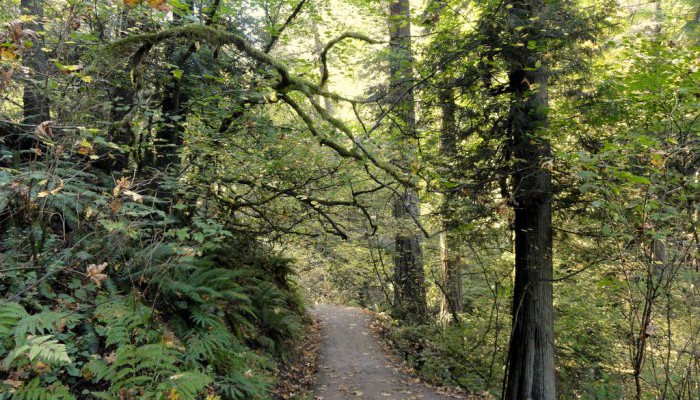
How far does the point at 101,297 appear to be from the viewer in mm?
3930

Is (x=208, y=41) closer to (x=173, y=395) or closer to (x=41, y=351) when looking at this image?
(x=41, y=351)

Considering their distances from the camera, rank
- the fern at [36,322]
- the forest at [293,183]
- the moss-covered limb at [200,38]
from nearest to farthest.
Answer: the fern at [36,322], the forest at [293,183], the moss-covered limb at [200,38]

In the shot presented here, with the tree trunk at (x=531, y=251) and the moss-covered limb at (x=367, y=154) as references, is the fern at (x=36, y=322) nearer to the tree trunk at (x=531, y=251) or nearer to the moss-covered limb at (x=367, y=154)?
the moss-covered limb at (x=367, y=154)

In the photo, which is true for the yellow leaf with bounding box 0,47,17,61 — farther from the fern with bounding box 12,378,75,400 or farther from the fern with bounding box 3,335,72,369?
the fern with bounding box 12,378,75,400

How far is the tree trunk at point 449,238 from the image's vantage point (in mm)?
7570

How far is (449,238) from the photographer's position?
8.64 m

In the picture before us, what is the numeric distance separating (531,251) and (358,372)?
451 cm

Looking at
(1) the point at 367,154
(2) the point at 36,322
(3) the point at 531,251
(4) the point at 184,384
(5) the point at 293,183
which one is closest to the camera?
(2) the point at 36,322

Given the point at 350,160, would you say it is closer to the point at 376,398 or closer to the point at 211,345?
the point at 211,345

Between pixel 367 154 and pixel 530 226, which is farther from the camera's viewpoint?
pixel 530 226

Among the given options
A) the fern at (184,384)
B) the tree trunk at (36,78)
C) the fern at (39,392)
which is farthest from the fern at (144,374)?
the tree trunk at (36,78)

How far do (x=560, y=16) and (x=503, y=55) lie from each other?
41.3 inches

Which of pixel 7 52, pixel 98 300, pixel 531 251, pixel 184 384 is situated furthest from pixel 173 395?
pixel 531 251

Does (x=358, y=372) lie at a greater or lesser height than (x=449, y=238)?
lesser
